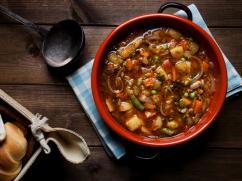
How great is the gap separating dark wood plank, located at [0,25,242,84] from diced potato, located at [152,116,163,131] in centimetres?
45

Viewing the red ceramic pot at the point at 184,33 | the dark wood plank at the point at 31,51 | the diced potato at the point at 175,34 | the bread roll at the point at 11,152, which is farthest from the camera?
the dark wood plank at the point at 31,51

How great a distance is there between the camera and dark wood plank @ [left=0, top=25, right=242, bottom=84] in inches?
87.7

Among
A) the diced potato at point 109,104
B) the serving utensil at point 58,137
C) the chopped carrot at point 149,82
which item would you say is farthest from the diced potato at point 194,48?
the serving utensil at point 58,137

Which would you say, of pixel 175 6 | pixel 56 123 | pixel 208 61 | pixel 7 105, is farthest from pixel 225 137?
pixel 7 105

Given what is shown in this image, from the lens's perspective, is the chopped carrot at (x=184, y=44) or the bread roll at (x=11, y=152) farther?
the chopped carrot at (x=184, y=44)

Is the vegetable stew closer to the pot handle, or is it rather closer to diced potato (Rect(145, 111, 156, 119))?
diced potato (Rect(145, 111, 156, 119))

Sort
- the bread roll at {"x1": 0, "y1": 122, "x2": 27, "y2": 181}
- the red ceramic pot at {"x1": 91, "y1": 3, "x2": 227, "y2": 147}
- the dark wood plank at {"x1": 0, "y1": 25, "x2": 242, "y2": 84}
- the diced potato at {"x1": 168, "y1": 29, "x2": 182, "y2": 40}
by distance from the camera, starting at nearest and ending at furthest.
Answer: the bread roll at {"x1": 0, "y1": 122, "x2": 27, "y2": 181}
the red ceramic pot at {"x1": 91, "y1": 3, "x2": 227, "y2": 147}
the diced potato at {"x1": 168, "y1": 29, "x2": 182, "y2": 40}
the dark wood plank at {"x1": 0, "y1": 25, "x2": 242, "y2": 84}

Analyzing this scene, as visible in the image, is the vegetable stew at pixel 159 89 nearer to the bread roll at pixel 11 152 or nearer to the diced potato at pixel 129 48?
the diced potato at pixel 129 48

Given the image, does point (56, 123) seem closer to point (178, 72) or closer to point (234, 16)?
point (178, 72)

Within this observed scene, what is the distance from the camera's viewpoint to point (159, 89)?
208 cm

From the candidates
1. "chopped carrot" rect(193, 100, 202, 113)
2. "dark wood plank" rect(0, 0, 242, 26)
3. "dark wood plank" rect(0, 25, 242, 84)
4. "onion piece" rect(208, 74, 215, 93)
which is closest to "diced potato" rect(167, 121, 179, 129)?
"chopped carrot" rect(193, 100, 202, 113)

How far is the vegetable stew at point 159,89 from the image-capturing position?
6.80 ft

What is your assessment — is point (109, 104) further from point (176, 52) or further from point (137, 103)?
point (176, 52)

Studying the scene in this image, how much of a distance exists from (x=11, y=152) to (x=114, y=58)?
62 centimetres
